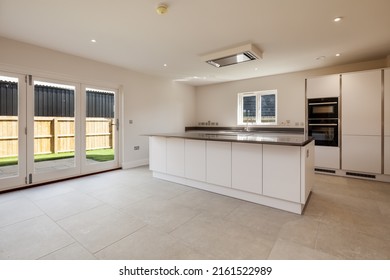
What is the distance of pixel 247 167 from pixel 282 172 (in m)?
0.47

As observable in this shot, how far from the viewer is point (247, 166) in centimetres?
278

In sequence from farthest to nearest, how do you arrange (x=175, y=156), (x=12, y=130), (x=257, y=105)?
(x=257, y=105) < (x=175, y=156) < (x=12, y=130)

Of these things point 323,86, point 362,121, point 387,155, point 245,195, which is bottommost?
point 245,195

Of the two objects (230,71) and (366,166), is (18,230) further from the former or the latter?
(366,166)

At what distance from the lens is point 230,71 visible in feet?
16.5

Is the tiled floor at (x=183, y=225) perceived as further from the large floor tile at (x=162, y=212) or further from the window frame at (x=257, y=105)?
the window frame at (x=257, y=105)

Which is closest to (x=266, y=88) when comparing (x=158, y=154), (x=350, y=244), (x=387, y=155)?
(x=387, y=155)

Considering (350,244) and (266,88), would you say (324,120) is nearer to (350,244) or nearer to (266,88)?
(266,88)

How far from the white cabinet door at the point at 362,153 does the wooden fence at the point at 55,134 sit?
5367 mm

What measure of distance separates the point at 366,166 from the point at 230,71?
3.63 m

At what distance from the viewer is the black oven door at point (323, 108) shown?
13.9 ft

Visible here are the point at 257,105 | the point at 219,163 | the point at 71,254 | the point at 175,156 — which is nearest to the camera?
the point at 71,254

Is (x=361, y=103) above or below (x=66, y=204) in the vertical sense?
above

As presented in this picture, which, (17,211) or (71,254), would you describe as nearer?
(71,254)
